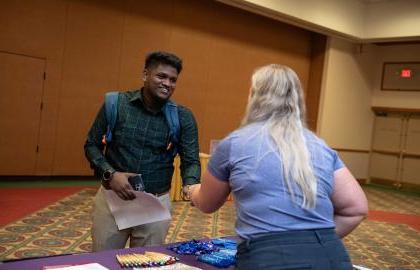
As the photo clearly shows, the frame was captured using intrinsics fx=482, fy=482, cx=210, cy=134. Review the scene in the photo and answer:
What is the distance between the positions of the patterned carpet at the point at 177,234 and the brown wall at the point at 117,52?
1441 mm

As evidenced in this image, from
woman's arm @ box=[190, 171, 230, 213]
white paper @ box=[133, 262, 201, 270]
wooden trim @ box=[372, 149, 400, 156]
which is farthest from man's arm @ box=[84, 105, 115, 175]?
wooden trim @ box=[372, 149, 400, 156]

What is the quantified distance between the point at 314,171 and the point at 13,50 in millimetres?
7121

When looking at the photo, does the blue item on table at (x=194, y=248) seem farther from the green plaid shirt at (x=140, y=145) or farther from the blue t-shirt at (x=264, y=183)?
the blue t-shirt at (x=264, y=183)

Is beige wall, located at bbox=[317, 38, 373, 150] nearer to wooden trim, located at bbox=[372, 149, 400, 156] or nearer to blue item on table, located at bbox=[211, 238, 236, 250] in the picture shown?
wooden trim, located at bbox=[372, 149, 400, 156]

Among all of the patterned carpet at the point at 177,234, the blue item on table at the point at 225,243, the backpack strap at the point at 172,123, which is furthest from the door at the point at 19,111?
the blue item on table at the point at 225,243

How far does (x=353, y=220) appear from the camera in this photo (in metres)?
1.66

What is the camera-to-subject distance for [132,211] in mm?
2408

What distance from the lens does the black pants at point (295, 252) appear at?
139 cm

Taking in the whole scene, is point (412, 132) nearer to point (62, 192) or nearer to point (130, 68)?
point (130, 68)

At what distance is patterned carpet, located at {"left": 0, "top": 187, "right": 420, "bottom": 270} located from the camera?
4484 millimetres

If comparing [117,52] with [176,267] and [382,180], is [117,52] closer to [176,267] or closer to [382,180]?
[176,267]

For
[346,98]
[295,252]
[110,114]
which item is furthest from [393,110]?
[295,252]

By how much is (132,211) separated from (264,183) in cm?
111

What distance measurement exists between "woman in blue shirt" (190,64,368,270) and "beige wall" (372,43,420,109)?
12055 mm
